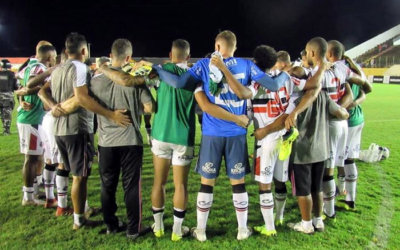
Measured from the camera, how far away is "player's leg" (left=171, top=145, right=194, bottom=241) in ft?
12.1

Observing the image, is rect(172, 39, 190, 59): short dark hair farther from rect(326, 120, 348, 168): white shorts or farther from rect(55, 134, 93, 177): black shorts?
rect(326, 120, 348, 168): white shorts

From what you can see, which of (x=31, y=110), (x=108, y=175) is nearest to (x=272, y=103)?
(x=108, y=175)

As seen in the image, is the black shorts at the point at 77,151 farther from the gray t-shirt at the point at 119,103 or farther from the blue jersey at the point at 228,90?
the blue jersey at the point at 228,90

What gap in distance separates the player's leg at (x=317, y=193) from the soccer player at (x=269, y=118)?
329 mm

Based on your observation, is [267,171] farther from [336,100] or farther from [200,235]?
[336,100]

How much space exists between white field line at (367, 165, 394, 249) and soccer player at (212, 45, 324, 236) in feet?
3.63

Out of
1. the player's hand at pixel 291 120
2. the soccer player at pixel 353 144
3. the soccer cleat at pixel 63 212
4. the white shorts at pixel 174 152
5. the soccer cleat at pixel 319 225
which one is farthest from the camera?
the soccer player at pixel 353 144

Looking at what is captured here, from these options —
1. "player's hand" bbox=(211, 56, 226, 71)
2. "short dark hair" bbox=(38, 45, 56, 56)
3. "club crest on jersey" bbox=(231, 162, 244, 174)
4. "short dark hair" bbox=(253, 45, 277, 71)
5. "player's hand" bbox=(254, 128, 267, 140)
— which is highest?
"short dark hair" bbox=(38, 45, 56, 56)

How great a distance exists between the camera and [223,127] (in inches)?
139

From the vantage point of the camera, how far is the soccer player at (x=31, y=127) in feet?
15.7

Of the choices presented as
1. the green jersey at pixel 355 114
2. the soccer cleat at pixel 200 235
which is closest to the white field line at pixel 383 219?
the green jersey at pixel 355 114

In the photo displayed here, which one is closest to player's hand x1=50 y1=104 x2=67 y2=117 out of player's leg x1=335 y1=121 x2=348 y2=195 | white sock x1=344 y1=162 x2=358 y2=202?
player's leg x1=335 y1=121 x2=348 y2=195

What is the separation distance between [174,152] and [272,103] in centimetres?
115

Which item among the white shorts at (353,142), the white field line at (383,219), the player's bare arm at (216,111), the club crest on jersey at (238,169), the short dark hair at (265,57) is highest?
the short dark hair at (265,57)
